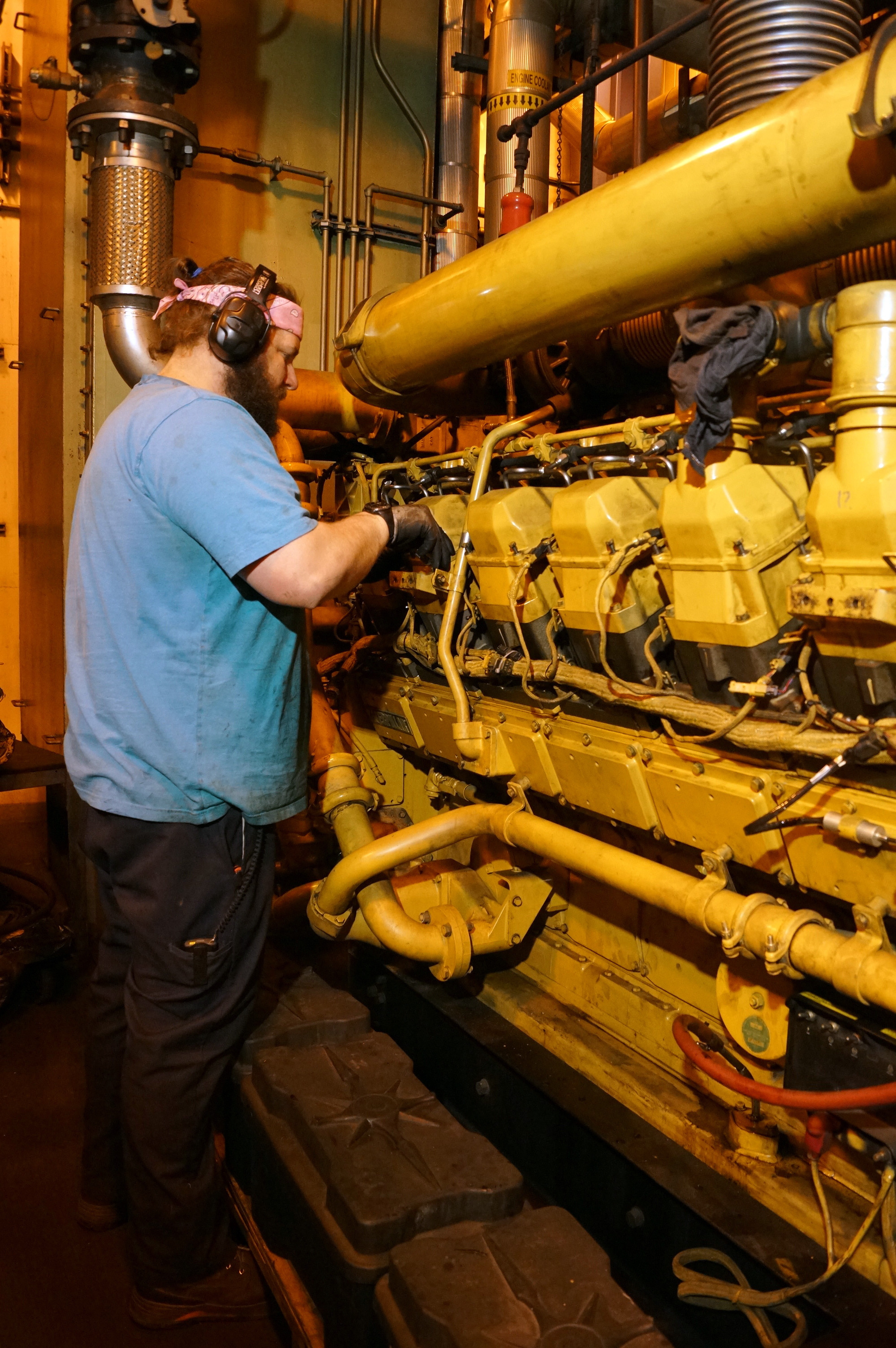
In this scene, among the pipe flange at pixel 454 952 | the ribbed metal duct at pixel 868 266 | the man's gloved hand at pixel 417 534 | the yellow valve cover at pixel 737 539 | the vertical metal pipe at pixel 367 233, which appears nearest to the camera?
the yellow valve cover at pixel 737 539

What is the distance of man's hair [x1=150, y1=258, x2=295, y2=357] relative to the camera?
1995 mm

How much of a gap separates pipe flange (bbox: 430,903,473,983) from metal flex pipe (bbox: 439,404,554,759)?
0.48m

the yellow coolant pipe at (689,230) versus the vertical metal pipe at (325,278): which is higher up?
the vertical metal pipe at (325,278)

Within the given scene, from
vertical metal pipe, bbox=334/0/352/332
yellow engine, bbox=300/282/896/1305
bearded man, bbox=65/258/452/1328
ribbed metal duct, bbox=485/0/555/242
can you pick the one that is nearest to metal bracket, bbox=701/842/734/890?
yellow engine, bbox=300/282/896/1305

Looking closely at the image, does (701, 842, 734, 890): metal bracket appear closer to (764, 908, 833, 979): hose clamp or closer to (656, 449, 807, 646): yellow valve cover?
(764, 908, 833, 979): hose clamp

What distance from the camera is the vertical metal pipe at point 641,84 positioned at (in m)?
2.48

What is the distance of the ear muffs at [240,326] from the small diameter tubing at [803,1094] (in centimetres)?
163

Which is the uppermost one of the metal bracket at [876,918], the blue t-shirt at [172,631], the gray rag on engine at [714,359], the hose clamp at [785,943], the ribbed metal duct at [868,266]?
the ribbed metal duct at [868,266]

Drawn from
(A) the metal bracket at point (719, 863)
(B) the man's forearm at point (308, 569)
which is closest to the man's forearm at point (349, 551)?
(B) the man's forearm at point (308, 569)

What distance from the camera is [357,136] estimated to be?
4102 millimetres

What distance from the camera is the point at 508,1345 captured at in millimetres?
1429

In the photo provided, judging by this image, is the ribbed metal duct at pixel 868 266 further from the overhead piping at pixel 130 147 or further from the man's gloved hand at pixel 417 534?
the overhead piping at pixel 130 147

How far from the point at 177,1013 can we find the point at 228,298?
142 centimetres

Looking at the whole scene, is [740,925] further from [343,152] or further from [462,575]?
[343,152]
